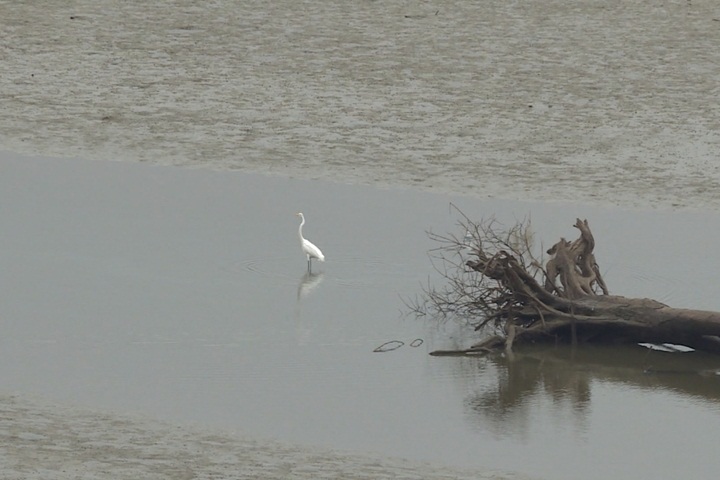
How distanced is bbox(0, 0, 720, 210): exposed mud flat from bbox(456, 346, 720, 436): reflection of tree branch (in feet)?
15.8

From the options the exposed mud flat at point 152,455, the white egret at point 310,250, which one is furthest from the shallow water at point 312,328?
the exposed mud flat at point 152,455

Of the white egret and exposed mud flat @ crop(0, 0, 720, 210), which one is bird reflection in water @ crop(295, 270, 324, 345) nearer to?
the white egret

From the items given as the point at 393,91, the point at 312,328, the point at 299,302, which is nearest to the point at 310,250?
the point at 299,302

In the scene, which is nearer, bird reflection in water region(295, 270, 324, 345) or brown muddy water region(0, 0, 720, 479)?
brown muddy water region(0, 0, 720, 479)

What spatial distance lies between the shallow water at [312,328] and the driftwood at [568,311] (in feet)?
0.60

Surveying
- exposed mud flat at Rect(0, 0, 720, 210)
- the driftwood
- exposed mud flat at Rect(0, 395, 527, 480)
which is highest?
exposed mud flat at Rect(0, 0, 720, 210)

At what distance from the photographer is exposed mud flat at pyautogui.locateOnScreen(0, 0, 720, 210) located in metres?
19.5

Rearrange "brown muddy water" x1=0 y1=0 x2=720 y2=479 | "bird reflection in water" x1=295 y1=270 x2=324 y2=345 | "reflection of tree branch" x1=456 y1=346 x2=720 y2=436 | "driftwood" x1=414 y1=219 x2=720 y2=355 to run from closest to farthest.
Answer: "brown muddy water" x1=0 y1=0 x2=720 y2=479 → "reflection of tree branch" x1=456 y1=346 x2=720 y2=436 → "driftwood" x1=414 y1=219 x2=720 y2=355 → "bird reflection in water" x1=295 y1=270 x2=324 y2=345

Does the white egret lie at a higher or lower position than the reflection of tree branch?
higher

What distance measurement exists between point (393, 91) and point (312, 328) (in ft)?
28.6

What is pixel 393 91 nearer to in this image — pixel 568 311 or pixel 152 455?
pixel 568 311

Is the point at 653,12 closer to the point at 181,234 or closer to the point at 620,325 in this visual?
the point at 181,234

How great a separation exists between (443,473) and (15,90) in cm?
1306

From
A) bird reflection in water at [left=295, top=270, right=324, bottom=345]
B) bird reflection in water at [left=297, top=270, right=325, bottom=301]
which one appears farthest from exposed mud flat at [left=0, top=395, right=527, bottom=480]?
bird reflection in water at [left=297, top=270, right=325, bottom=301]
